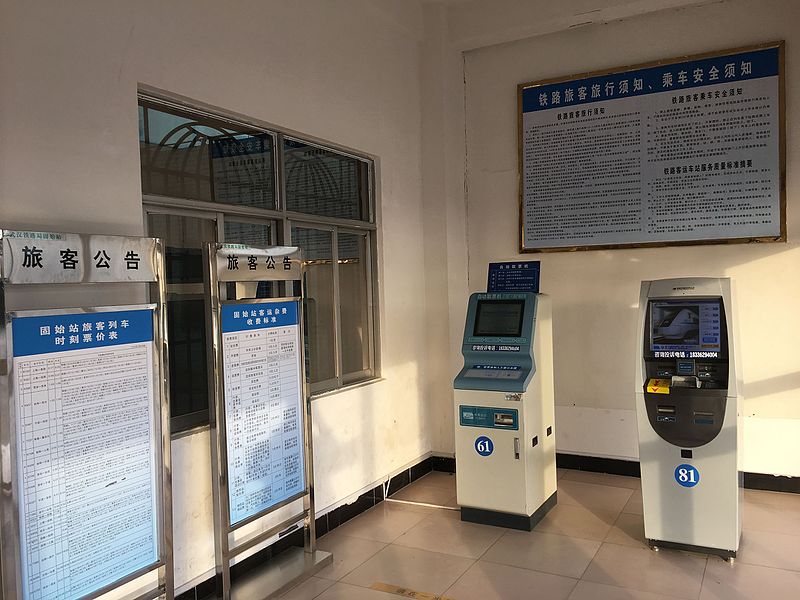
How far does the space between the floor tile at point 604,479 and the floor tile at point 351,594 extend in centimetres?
213

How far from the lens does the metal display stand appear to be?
2.96m

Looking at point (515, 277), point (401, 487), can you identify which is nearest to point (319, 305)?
point (515, 277)

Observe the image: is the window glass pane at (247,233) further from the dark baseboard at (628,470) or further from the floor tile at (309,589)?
the dark baseboard at (628,470)

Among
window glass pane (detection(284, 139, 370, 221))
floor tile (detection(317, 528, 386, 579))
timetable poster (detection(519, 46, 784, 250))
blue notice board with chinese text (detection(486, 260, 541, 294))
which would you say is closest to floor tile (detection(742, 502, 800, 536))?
timetable poster (detection(519, 46, 784, 250))

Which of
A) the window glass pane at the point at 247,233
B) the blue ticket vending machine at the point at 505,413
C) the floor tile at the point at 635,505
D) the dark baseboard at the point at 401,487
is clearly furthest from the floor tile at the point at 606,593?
the window glass pane at the point at 247,233

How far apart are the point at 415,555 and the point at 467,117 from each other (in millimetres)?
3303

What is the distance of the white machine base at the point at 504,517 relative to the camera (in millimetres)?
3842

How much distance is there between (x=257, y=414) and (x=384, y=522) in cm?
139

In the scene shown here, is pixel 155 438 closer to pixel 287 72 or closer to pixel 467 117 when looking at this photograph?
pixel 287 72

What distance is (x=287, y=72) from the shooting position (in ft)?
12.0

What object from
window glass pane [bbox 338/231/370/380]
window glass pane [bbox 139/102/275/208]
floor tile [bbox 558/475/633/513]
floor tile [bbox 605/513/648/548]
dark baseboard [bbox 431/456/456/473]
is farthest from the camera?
dark baseboard [bbox 431/456/456/473]

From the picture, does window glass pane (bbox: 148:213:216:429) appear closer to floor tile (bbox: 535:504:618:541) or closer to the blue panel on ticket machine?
the blue panel on ticket machine

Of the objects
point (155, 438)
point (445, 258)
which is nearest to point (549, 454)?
point (445, 258)

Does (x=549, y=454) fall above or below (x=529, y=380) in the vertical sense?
below
